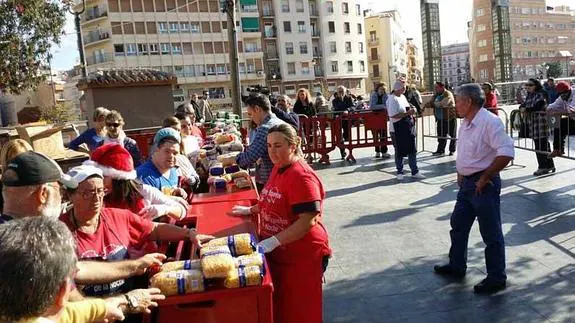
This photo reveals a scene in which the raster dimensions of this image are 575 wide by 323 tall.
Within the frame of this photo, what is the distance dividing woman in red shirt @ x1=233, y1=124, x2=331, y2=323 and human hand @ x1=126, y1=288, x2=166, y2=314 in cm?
84

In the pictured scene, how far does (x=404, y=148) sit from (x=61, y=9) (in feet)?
35.2

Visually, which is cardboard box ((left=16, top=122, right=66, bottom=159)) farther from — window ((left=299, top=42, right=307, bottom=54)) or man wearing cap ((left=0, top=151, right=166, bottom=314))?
window ((left=299, top=42, right=307, bottom=54))

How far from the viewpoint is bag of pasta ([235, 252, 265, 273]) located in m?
2.47

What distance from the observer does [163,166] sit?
442 centimetres

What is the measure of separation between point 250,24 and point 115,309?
7449cm

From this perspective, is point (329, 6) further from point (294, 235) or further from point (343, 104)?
point (294, 235)

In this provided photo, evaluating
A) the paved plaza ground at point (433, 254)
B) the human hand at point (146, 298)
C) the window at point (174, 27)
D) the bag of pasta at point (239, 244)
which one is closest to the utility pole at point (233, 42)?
the paved plaza ground at point (433, 254)

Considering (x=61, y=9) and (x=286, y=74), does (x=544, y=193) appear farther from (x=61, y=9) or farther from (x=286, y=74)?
(x=286, y=74)

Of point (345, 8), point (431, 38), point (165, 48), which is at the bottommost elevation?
point (431, 38)

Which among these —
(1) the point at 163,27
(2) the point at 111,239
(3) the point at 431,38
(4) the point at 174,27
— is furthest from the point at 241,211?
(4) the point at 174,27

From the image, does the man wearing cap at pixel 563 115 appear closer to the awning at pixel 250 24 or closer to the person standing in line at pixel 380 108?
the person standing in line at pixel 380 108

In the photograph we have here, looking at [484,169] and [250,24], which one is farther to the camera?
[250,24]

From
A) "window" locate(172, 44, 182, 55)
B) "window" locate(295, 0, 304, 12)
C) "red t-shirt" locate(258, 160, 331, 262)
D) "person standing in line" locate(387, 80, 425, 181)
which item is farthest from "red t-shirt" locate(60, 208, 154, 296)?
"window" locate(295, 0, 304, 12)

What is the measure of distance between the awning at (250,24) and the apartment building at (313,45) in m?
1.90
